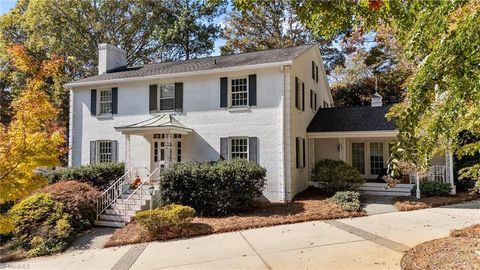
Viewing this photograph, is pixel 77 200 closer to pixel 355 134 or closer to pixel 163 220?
pixel 163 220

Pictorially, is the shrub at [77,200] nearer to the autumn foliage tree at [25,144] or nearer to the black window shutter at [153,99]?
the autumn foliage tree at [25,144]

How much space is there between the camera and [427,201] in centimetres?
1325

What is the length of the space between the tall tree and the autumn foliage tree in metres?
24.1

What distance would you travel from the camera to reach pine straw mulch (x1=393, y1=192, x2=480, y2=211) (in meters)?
12.5

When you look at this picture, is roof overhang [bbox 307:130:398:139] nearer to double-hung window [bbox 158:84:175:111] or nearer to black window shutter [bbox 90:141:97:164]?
double-hung window [bbox 158:84:175:111]

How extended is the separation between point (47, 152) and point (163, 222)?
13.2 ft

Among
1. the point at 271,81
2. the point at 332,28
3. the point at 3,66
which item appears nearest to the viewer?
the point at 332,28

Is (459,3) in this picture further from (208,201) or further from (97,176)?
(97,176)

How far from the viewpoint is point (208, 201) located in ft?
39.0

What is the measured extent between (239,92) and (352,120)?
613 centimetres

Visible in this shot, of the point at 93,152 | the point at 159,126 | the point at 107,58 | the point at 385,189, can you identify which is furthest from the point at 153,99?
the point at 385,189

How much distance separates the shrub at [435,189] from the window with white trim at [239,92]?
27.3 ft

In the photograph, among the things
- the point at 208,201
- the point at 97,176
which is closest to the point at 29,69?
the point at 208,201

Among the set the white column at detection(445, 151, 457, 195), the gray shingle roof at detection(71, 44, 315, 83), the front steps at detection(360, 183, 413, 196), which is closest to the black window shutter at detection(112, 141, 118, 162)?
the gray shingle roof at detection(71, 44, 315, 83)
